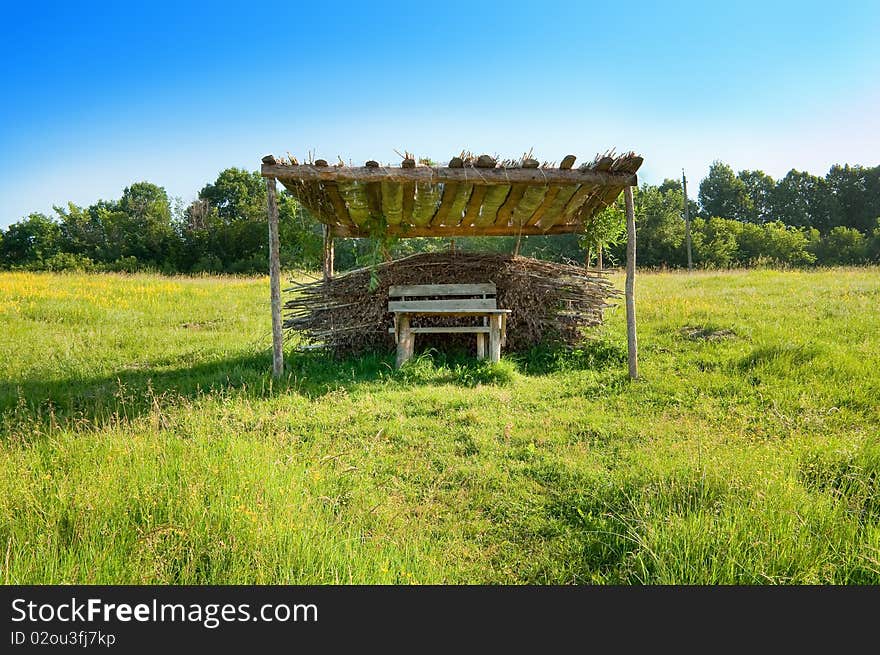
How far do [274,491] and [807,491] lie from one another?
377cm

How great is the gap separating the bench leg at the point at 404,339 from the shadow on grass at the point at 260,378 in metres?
0.22

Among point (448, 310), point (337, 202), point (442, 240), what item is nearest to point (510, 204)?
point (448, 310)

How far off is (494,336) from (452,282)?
1.39m

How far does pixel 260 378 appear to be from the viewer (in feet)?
24.1

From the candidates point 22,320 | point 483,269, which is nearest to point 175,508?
point 483,269

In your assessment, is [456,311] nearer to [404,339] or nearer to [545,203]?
[404,339]

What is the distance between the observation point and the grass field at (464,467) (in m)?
2.88

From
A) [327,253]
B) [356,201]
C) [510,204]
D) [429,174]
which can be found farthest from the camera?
[327,253]

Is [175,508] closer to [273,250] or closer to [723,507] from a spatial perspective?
[723,507]

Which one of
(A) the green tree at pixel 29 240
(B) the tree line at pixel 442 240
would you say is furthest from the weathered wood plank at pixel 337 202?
(A) the green tree at pixel 29 240

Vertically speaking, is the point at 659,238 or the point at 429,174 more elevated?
the point at 659,238

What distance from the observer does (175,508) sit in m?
3.24

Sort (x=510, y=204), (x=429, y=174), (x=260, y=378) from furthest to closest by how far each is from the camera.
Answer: (x=510, y=204) → (x=260, y=378) → (x=429, y=174)

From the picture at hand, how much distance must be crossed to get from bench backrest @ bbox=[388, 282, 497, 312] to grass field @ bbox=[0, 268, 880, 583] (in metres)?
0.98
